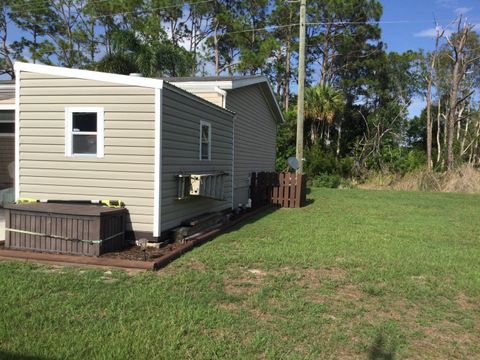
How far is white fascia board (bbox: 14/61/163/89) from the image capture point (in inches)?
255

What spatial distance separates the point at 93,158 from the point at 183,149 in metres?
1.48

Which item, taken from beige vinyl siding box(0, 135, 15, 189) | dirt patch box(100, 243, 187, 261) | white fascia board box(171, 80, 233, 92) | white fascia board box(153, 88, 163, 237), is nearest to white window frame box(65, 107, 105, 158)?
white fascia board box(153, 88, 163, 237)

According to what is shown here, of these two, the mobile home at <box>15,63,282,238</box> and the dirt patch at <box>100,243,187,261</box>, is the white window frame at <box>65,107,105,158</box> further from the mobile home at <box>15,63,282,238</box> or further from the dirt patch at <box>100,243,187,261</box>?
the dirt patch at <box>100,243,187,261</box>

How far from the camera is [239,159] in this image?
472 inches

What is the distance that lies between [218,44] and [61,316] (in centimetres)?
3261

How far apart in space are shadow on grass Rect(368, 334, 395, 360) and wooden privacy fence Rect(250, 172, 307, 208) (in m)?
9.09

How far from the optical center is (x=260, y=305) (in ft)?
14.1

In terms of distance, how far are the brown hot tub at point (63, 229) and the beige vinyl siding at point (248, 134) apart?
5.64 m

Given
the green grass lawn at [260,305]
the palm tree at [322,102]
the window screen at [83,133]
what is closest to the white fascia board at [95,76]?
the window screen at [83,133]

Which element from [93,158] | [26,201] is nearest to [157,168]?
[93,158]

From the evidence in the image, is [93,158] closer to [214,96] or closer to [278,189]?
[214,96]

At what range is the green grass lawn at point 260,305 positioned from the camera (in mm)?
3389

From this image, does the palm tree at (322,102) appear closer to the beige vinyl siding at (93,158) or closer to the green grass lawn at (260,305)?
the green grass lawn at (260,305)

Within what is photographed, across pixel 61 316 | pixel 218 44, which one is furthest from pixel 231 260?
pixel 218 44
